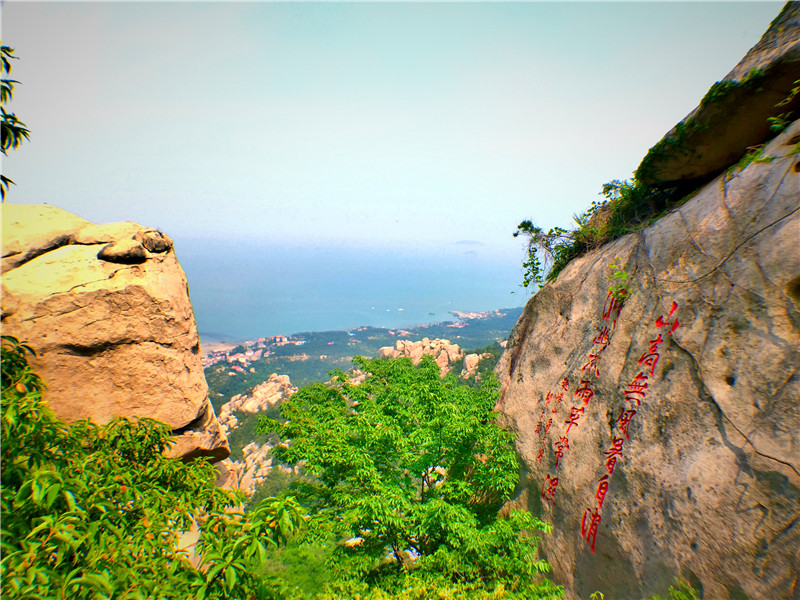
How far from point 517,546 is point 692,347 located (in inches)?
136

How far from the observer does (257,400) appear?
4209 centimetres

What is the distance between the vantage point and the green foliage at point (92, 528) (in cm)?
175

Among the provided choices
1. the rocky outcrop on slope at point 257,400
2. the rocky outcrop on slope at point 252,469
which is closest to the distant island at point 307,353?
the rocky outcrop on slope at point 257,400

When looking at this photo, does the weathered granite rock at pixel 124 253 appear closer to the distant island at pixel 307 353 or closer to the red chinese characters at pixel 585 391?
the red chinese characters at pixel 585 391

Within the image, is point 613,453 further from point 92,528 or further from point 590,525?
point 92,528

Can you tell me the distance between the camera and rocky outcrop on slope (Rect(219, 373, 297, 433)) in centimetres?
3946

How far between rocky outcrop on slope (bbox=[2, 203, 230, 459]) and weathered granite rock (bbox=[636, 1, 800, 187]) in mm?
8606

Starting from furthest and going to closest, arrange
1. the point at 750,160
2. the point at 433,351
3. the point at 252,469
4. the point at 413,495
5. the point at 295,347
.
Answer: the point at 295,347 < the point at 433,351 < the point at 252,469 < the point at 413,495 < the point at 750,160

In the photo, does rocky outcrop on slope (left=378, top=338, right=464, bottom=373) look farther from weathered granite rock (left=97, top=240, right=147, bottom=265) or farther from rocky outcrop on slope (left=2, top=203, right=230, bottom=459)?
weathered granite rock (left=97, top=240, right=147, bottom=265)

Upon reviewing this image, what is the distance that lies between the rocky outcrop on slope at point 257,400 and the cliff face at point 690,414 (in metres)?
35.8

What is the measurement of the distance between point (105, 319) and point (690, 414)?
7672 mm

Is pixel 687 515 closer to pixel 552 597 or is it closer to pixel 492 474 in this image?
pixel 552 597

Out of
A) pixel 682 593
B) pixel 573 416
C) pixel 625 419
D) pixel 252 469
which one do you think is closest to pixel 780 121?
pixel 625 419

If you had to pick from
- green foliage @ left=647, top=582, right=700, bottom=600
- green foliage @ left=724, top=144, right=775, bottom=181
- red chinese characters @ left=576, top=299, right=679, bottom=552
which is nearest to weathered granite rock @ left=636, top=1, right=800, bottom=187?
green foliage @ left=724, top=144, right=775, bottom=181
